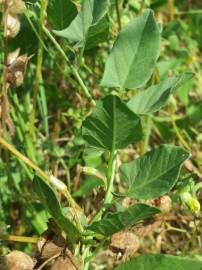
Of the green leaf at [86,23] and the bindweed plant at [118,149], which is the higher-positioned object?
the green leaf at [86,23]

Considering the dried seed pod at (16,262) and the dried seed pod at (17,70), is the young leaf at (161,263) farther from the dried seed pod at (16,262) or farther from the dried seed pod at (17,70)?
the dried seed pod at (17,70)

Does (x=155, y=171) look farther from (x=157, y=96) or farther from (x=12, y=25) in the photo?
(x=12, y=25)

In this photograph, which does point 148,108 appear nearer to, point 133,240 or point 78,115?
point 133,240

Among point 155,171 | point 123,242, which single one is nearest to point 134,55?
point 155,171

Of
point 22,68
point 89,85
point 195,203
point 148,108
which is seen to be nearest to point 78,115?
point 89,85

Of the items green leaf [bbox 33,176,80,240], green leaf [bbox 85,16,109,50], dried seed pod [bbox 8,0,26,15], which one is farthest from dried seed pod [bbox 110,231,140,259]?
dried seed pod [bbox 8,0,26,15]

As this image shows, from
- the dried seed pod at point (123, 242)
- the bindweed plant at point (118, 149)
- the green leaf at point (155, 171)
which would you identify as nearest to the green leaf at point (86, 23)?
the bindweed plant at point (118, 149)
